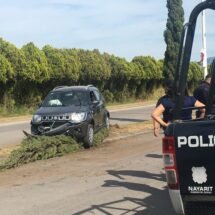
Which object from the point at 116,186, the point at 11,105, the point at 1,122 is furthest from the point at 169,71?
the point at 116,186

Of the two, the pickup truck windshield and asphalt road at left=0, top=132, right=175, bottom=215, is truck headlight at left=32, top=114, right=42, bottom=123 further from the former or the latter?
asphalt road at left=0, top=132, right=175, bottom=215

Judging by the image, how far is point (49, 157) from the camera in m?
12.8

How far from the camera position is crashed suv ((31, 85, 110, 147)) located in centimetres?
1427

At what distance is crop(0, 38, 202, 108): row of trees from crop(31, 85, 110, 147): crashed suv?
15726 millimetres

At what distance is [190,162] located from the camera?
17.4 ft

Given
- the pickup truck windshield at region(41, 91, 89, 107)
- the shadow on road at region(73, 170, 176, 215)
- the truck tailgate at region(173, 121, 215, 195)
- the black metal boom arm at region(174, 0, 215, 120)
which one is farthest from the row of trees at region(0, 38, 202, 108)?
the truck tailgate at region(173, 121, 215, 195)

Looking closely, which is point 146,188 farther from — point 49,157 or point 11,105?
point 11,105

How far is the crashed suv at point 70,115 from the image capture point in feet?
46.8

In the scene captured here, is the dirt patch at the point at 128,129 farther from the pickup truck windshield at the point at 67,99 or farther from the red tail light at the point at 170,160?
the red tail light at the point at 170,160

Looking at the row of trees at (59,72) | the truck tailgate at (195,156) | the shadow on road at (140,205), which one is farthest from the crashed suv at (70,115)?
the row of trees at (59,72)

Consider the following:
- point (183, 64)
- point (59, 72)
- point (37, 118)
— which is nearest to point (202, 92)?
point (183, 64)

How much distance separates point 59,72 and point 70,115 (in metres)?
22.5

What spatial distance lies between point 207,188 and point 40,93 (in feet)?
104

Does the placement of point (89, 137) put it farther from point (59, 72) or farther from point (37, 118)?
point (59, 72)
